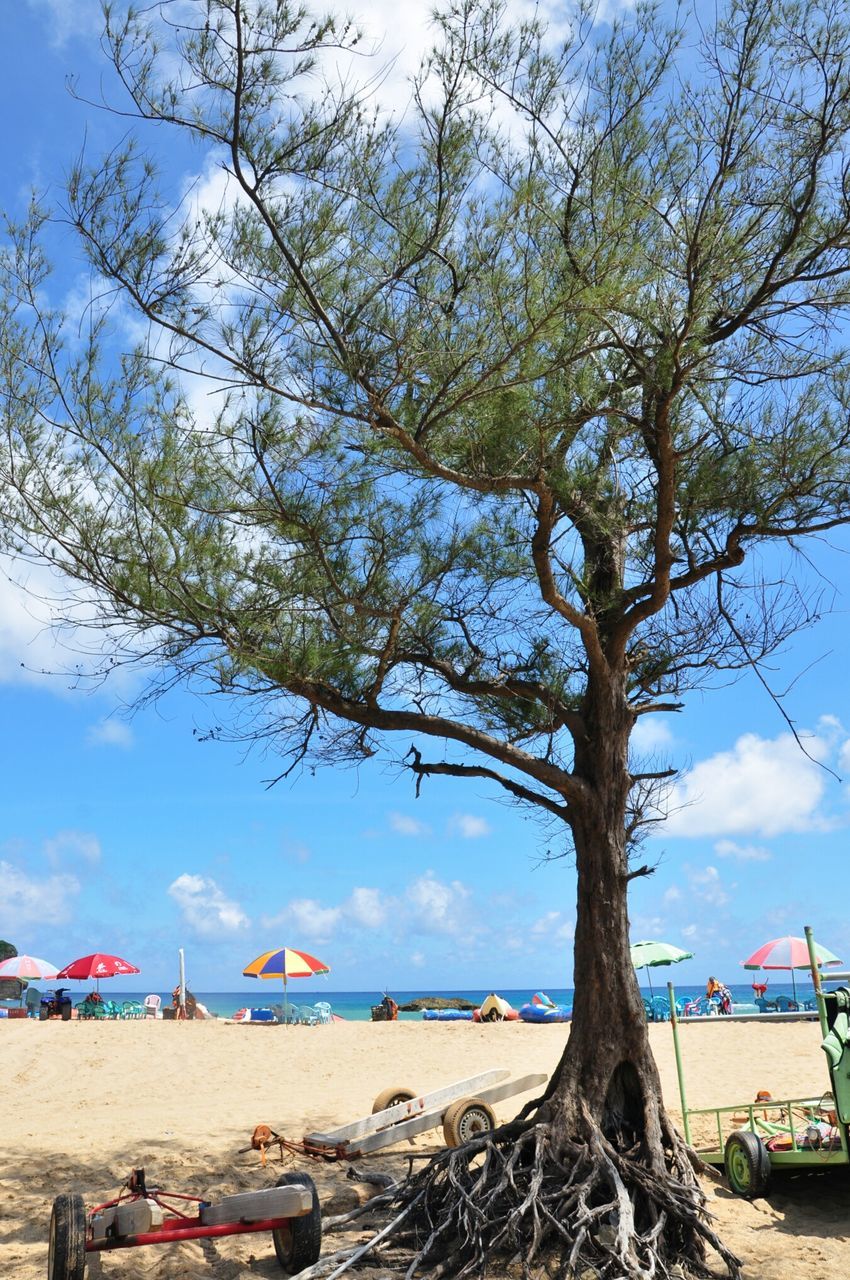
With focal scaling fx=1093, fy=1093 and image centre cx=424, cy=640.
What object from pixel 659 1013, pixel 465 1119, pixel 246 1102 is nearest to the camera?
pixel 465 1119

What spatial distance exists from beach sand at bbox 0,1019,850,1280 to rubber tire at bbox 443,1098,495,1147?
22.1 inches

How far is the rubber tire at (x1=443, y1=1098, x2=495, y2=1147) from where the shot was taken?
7.18 metres

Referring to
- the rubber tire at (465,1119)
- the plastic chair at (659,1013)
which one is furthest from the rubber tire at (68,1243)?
the plastic chair at (659,1013)

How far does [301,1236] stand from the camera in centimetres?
506

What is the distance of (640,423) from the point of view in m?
5.62

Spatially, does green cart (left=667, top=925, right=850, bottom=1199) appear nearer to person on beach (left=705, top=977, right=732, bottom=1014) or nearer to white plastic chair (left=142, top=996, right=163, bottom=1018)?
person on beach (left=705, top=977, right=732, bottom=1014)

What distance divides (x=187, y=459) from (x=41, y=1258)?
404 cm

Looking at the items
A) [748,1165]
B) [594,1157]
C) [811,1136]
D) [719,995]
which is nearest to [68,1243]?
[594,1157]

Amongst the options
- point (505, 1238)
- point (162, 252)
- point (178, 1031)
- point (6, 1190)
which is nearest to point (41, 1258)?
point (6, 1190)

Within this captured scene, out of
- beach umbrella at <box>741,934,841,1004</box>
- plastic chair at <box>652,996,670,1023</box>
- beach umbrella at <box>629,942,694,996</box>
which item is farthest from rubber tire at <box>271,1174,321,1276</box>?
beach umbrella at <box>741,934,841,1004</box>

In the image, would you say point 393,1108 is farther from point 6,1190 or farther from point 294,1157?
point 6,1190

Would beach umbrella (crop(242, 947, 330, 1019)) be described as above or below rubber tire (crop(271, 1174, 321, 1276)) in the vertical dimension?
above

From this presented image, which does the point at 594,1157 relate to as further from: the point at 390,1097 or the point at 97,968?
the point at 97,968

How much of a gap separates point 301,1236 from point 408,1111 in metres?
2.41
